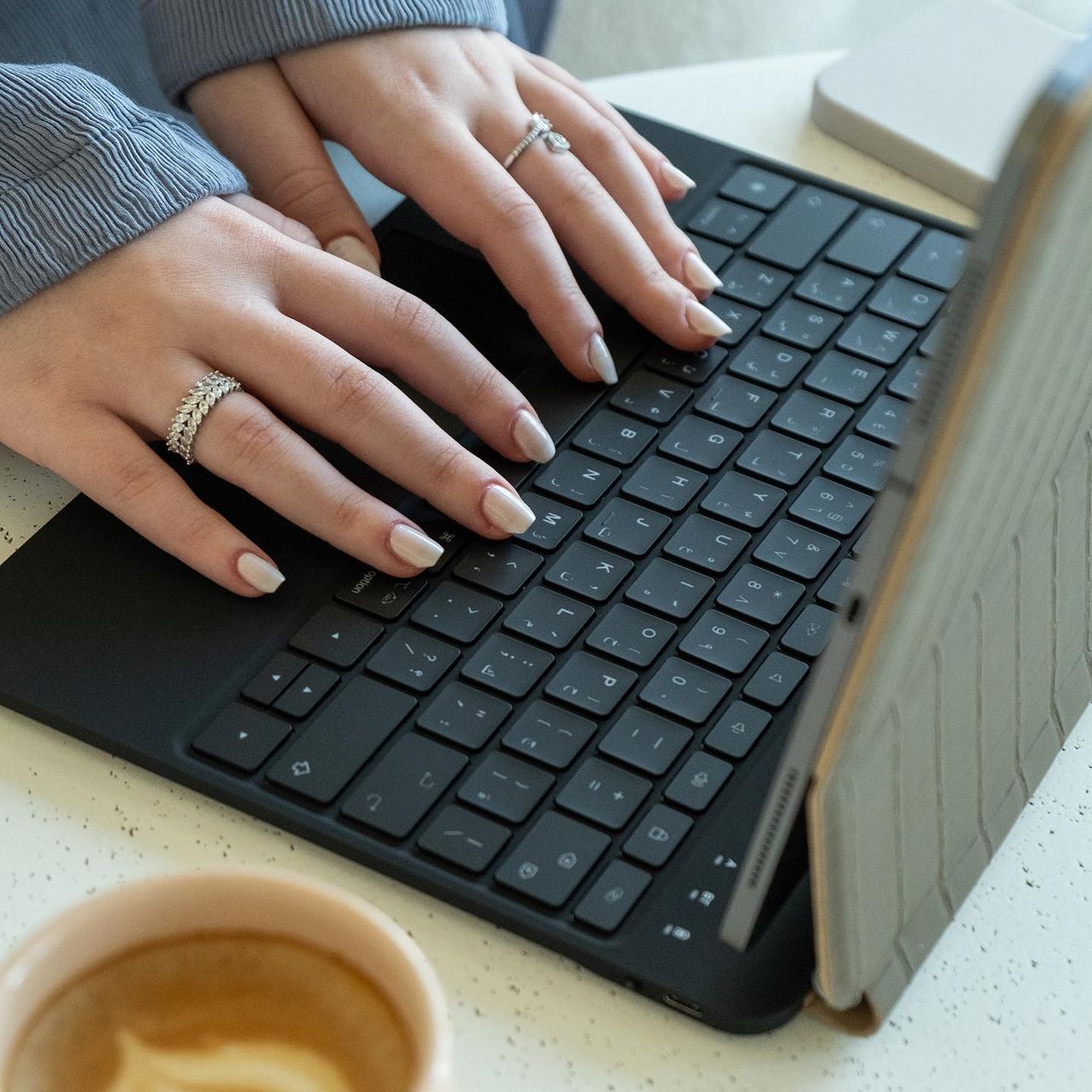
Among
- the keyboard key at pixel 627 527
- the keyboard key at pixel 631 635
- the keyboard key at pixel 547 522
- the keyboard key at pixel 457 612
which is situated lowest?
the keyboard key at pixel 457 612

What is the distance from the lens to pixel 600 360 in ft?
1.97

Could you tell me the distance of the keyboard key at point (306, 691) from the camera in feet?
1.53

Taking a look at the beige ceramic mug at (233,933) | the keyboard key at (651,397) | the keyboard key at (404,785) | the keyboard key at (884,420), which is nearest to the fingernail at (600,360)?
the keyboard key at (651,397)

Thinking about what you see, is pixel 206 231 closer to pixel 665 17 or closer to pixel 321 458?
pixel 321 458

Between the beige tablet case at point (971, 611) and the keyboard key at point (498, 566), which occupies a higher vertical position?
the beige tablet case at point (971, 611)

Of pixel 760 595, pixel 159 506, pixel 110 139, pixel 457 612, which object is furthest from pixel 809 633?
pixel 110 139

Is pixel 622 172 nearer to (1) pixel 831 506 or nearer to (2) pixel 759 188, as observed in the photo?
(2) pixel 759 188

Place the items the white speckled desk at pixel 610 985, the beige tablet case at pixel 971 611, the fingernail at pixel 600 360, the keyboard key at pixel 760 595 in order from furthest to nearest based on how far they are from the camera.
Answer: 1. the fingernail at pixel 600 360
2. the keyboard key at pixel 760 595
3. the white speckled desk at pixel 610 985
4. the beige tablet case at pixel 971 611

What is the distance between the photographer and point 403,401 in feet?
1.85

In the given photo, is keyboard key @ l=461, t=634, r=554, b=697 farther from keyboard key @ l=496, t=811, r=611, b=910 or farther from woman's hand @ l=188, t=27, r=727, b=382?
woman's hand @ l=188, t=27, r=727, b=382

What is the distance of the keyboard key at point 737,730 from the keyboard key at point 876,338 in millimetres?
213

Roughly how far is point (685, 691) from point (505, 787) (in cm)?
7

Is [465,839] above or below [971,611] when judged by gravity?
below

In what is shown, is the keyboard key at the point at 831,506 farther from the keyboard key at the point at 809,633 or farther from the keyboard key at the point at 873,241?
the keyboard key at the point at 873,241
